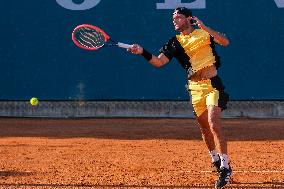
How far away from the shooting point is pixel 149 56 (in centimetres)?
697

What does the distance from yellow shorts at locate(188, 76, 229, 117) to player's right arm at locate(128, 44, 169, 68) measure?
0.44m

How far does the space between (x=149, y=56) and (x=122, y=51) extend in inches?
438

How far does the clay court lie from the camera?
7262mm

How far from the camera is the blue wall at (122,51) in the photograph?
17.7 meters

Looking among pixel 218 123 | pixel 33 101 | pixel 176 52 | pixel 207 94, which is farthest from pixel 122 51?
pixel 218 123

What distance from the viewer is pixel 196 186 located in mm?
6805

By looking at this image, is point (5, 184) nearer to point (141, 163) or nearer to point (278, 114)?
point (141, 163)

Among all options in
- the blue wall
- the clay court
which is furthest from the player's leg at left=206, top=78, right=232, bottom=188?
the blue wall

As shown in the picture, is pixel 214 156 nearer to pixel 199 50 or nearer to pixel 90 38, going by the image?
pixel 199 50

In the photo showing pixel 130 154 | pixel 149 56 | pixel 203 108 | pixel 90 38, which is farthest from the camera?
pixel 130 154

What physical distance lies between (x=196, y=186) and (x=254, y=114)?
11.4 m

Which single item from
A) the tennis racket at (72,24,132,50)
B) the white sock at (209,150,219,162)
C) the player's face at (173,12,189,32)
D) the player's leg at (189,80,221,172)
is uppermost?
the tennis racket at (72,24,132,50)

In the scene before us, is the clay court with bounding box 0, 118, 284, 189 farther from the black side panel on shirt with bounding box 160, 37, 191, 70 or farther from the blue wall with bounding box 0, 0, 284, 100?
the black side panel on shirt with bounding box 160, 37, 191, 70

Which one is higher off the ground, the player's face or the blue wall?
the blue wall
